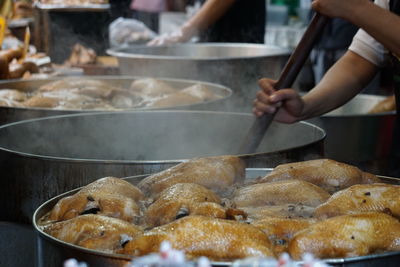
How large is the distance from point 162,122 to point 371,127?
3.45 ft

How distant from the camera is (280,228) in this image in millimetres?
1594

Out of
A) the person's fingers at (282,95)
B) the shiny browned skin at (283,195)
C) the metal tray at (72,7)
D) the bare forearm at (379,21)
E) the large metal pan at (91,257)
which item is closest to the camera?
the large metal pan at (91,257)

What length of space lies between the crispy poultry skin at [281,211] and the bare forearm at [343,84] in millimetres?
1525

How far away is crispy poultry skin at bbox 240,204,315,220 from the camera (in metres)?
1.74

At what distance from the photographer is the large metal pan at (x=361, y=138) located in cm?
337

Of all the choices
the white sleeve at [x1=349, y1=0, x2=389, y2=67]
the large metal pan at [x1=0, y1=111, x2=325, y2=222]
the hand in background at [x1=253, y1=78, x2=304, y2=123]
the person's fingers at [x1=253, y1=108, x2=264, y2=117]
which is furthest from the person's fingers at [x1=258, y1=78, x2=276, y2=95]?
the white sleeve at [x1=349, y1=0, x2=389, y2=67]

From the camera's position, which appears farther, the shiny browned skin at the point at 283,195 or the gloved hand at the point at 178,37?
the gloved hand at the point at 178,37

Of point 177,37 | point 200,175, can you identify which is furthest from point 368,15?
point 177,37

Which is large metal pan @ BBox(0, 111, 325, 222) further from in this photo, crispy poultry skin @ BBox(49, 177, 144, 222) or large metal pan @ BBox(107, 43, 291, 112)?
crispy poultry skin @ BBox(49, 177, 144, 222)

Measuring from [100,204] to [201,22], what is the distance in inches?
154

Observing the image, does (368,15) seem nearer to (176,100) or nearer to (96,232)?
(176,100)

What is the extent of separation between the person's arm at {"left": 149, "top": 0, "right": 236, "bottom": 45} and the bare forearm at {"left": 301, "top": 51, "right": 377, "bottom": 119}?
7.47 ft

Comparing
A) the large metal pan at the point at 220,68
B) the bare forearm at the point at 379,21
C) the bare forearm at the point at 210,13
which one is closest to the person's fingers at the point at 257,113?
the bare forearm at the point at 379,21

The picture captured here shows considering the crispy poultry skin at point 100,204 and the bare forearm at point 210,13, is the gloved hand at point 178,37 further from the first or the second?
the crispy poultry skin at point 100,204
